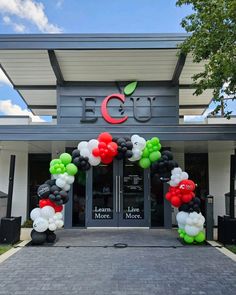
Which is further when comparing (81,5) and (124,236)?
(81,5)

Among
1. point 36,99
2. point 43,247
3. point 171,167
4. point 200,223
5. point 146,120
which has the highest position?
point 36,99

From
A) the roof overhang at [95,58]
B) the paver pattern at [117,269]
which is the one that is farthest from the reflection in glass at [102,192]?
the roof overhang at [95,58]

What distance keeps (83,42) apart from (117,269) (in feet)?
20.1

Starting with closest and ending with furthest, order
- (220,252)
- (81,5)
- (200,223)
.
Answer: (220,252)
(200,223)
(81,5)

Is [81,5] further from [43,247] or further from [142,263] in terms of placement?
[142,263]

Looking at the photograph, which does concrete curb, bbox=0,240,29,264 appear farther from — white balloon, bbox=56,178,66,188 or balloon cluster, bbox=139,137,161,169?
balloon cluster, bbox=139,137,161,169

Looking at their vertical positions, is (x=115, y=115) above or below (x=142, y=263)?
above

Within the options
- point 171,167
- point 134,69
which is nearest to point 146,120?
point 134,69

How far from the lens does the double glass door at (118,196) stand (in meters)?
10.1

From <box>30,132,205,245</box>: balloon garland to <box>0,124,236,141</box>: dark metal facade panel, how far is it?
634mm

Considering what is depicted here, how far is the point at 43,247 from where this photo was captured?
758 centimetres

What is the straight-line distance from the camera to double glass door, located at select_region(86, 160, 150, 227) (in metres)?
10.1

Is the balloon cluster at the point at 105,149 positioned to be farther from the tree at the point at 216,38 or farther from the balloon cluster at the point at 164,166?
the tree at the point at 216,38

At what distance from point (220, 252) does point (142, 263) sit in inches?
80.5
